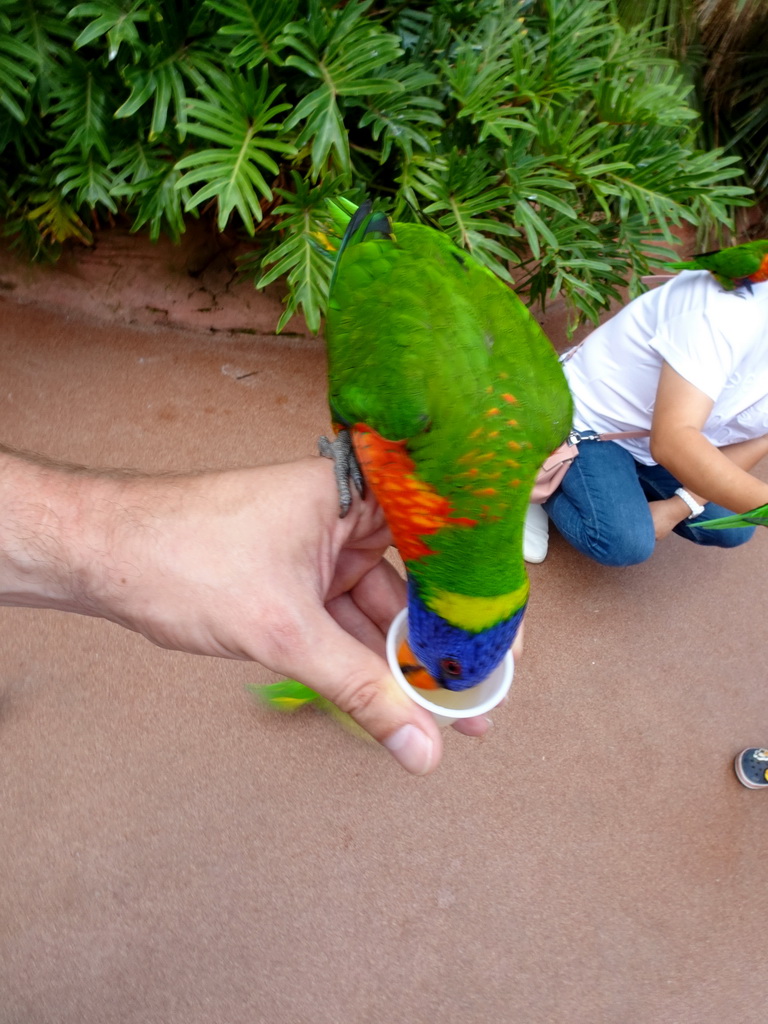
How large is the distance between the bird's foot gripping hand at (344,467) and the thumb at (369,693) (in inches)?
11.1

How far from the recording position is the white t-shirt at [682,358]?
1663 mm

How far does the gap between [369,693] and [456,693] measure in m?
0.32

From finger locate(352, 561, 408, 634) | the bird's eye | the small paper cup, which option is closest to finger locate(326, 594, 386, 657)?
finger locate(352, 561, 408, 634)

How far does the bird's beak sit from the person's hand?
0.13 m

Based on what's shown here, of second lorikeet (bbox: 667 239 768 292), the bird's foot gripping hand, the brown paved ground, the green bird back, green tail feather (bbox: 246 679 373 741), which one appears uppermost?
second lorikeet (bbox: 667 239 768 292)

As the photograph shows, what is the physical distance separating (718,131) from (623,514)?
8.18 ft

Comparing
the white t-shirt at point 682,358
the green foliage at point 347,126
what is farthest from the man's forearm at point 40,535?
the white t-shirt at point 682,358

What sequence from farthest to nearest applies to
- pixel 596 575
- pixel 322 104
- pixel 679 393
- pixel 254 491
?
pixel 596 575 → pixel 322 104 → pixel 679 393 → pixel 254 491

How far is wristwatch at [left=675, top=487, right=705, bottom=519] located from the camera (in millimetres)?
2209

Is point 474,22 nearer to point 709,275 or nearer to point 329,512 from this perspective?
point 709,275

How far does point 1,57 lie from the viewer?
2000 mm

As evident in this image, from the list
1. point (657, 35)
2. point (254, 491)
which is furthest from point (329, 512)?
point (657, 35)

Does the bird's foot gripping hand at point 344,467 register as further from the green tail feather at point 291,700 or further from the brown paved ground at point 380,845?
the brown paved ground at point 380,845

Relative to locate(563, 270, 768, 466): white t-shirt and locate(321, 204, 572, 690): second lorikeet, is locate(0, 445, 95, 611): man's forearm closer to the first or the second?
locate(321, 204, 572, 690): second lorikeet
